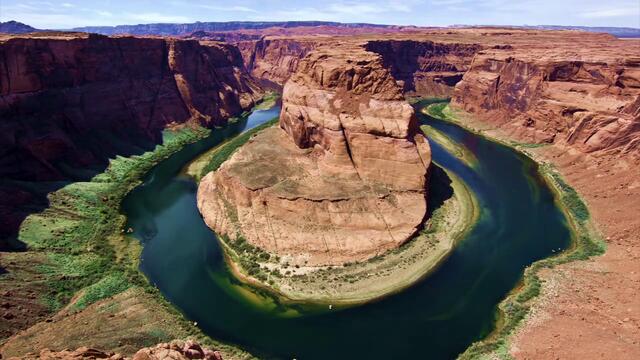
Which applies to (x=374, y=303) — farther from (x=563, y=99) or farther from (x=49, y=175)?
(x=563, y=99)

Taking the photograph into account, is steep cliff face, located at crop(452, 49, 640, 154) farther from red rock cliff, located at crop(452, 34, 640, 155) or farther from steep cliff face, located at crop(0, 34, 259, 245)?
steep cliff face, located at crop(0, 34, 259, 245)

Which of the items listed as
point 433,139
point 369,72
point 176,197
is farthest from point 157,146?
point 433,139

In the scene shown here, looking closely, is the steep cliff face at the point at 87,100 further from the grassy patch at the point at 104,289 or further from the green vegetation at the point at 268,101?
the green vegetation at the point at 268,101

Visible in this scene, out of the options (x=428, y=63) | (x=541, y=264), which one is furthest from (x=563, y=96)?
(x=428, y=63)

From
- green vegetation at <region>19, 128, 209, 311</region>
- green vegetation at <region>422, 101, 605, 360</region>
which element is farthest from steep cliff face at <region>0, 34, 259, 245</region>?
green vegetation at <region>422, 101, 605, 360</region>

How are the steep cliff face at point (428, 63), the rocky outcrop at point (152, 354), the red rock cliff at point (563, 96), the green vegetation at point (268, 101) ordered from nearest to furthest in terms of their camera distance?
the rocky outcrop at point (152, 354), the red rock cliff at point (563, 96), the green vegetation at point (268, 101), the steep cliff face at point (428, 63)

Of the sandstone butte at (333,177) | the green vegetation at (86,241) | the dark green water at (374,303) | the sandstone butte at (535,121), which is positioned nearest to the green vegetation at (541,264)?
the sandstone butte at (535,121)

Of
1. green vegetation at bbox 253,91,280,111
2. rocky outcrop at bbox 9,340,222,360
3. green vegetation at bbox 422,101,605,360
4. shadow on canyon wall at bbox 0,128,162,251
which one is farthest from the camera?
green vegetation at bbox 253,91,280,111
